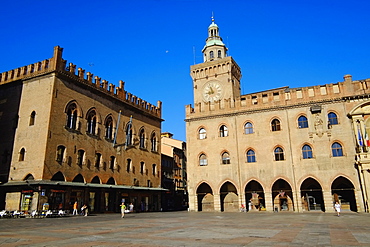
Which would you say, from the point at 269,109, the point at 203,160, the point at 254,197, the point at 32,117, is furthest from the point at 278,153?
the point at 32,117

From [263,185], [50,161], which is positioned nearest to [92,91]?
[50,161]

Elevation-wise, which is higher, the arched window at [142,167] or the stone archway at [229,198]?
the arched window at [142,167]

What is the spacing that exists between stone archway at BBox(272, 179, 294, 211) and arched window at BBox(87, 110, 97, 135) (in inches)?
826

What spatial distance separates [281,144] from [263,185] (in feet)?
16.3

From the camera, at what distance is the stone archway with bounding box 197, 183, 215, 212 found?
35938 millimetres

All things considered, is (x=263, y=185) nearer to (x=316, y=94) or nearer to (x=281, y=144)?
(x=281, y=144)

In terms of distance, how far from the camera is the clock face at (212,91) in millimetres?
39906

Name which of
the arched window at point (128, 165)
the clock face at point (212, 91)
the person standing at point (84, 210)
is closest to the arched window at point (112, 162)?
the arched window at point (128, 165)

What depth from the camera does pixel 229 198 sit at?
35250mm

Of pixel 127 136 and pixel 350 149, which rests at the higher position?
pixel 127 136

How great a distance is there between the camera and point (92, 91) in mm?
31500

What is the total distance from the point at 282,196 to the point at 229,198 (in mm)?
6084

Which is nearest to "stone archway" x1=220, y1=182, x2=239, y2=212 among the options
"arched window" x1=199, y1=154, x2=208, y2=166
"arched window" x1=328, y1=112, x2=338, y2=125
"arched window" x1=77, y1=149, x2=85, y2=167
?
"arched window" x1=199, y1=154, x2=208, y2=166

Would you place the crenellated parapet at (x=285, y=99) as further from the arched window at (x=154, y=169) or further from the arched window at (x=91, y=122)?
the arched window at (x=91, y=122)
